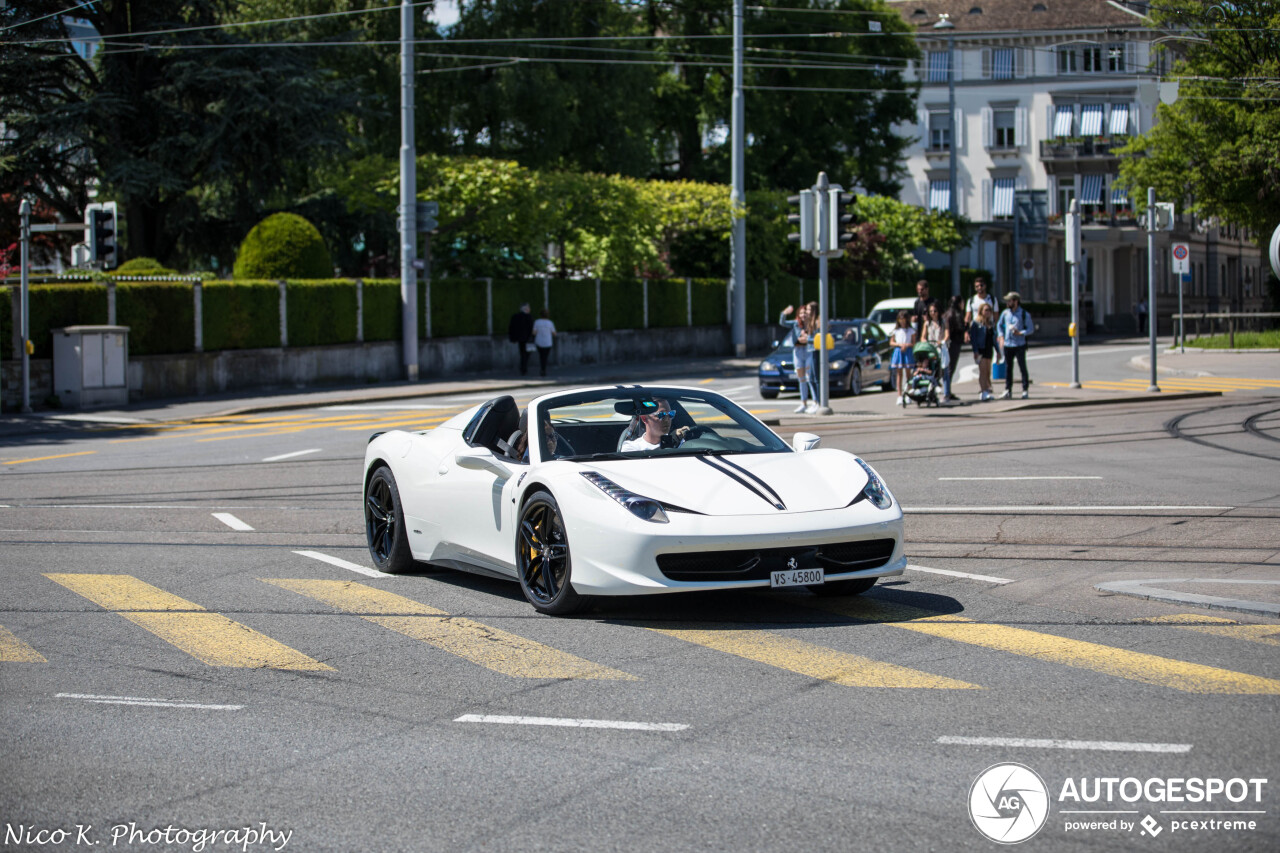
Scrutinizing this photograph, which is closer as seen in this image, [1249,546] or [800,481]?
[800,481]

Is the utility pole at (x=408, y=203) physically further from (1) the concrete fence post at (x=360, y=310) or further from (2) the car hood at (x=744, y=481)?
(2) the car hood at (x=744, y=481)

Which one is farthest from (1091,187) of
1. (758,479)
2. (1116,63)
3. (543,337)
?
(758,479)

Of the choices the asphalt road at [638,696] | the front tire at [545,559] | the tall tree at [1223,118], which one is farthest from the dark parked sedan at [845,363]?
the tall tree at [1223,118]

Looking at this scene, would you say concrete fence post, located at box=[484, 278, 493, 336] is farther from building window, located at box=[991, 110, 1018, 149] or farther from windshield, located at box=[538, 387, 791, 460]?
building window, located at box=[991, 110, 1018, 149]

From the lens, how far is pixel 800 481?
26.4 feet

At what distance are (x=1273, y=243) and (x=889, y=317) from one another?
2633cm

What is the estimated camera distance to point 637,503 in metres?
7.55

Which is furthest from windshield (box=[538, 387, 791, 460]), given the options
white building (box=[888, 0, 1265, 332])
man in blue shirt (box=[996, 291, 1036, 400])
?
white building (box=[888, 0, 1265, 332])

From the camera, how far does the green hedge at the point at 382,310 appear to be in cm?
3453

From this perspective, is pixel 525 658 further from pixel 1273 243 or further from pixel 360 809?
pixel 1273 243

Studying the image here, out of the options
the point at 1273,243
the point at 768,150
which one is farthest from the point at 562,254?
the point at 1273,243

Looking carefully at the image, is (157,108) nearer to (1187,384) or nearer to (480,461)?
(1187,384)

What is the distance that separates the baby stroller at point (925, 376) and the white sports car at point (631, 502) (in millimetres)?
14324

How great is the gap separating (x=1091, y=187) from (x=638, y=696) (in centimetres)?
7744
